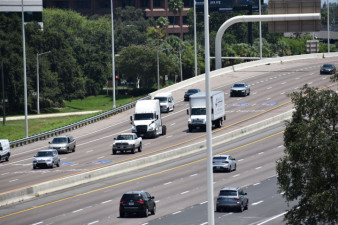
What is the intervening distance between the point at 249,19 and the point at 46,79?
160ft

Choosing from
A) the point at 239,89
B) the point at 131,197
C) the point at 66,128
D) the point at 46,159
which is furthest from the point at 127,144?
the point at 239,89

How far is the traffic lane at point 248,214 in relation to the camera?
153 feet

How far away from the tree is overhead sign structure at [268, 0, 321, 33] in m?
43.7

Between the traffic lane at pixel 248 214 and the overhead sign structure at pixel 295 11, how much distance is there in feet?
76.0

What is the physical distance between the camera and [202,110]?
82.4 m

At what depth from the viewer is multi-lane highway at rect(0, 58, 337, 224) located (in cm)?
5069

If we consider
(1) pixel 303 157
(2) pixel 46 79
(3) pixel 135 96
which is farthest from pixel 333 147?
(3) pixel 135 96

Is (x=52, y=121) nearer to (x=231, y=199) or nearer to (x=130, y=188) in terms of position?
(x=130, y=188)

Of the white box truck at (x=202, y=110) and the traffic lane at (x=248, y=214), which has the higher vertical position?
the white box truck at (x=202, y=110)

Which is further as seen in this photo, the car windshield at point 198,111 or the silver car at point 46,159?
the car windshield at point 198,111

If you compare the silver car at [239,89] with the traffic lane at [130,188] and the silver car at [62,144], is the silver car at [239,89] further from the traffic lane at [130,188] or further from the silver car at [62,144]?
the traffic lane at [130,188]

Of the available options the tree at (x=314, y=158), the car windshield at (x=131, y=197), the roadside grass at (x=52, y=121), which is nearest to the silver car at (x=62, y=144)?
the roadside grass at (x=52, y=121)

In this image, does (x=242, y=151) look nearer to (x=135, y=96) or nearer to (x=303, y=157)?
(x=303, y=157)

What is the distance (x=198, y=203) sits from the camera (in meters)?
53.5
